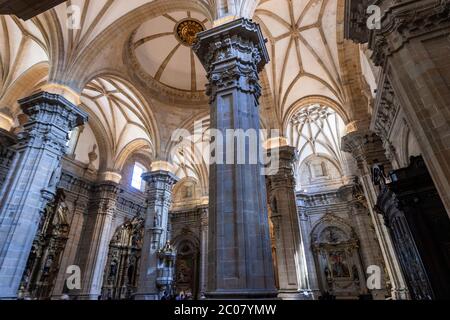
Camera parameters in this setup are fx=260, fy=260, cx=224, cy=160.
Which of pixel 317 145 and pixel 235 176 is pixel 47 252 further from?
pixel 317 145

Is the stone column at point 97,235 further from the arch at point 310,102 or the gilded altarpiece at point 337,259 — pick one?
the gilded altarpiece at point 337,259

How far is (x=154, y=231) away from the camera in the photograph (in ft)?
41.7

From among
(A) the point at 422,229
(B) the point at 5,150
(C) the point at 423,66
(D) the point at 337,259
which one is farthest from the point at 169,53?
(D) the point at 337,259

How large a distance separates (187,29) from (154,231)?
35.0 ft

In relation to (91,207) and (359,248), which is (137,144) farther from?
(359,248)

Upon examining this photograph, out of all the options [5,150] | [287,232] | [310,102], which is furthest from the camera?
[310,102]

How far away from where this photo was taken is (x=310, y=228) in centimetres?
2055

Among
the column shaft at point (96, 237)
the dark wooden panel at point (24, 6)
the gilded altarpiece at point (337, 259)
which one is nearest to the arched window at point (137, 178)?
the column shaft at point (96, 237)

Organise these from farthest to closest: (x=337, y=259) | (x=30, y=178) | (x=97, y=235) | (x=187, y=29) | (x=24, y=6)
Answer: (x=337, y=259) < (x=97, y=235) < (x=187, y=29) < (x=30, y=178) < (x=24, y=6)

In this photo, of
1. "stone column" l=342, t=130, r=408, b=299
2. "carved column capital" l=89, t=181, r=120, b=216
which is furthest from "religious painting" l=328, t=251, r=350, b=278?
"carved column capital" l=89, t=181, r=120, b=216

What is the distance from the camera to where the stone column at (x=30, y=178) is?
751 centimetres

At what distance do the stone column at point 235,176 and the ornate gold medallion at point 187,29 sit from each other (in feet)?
25.2

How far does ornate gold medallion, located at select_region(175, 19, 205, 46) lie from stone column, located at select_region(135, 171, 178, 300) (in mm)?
7469
